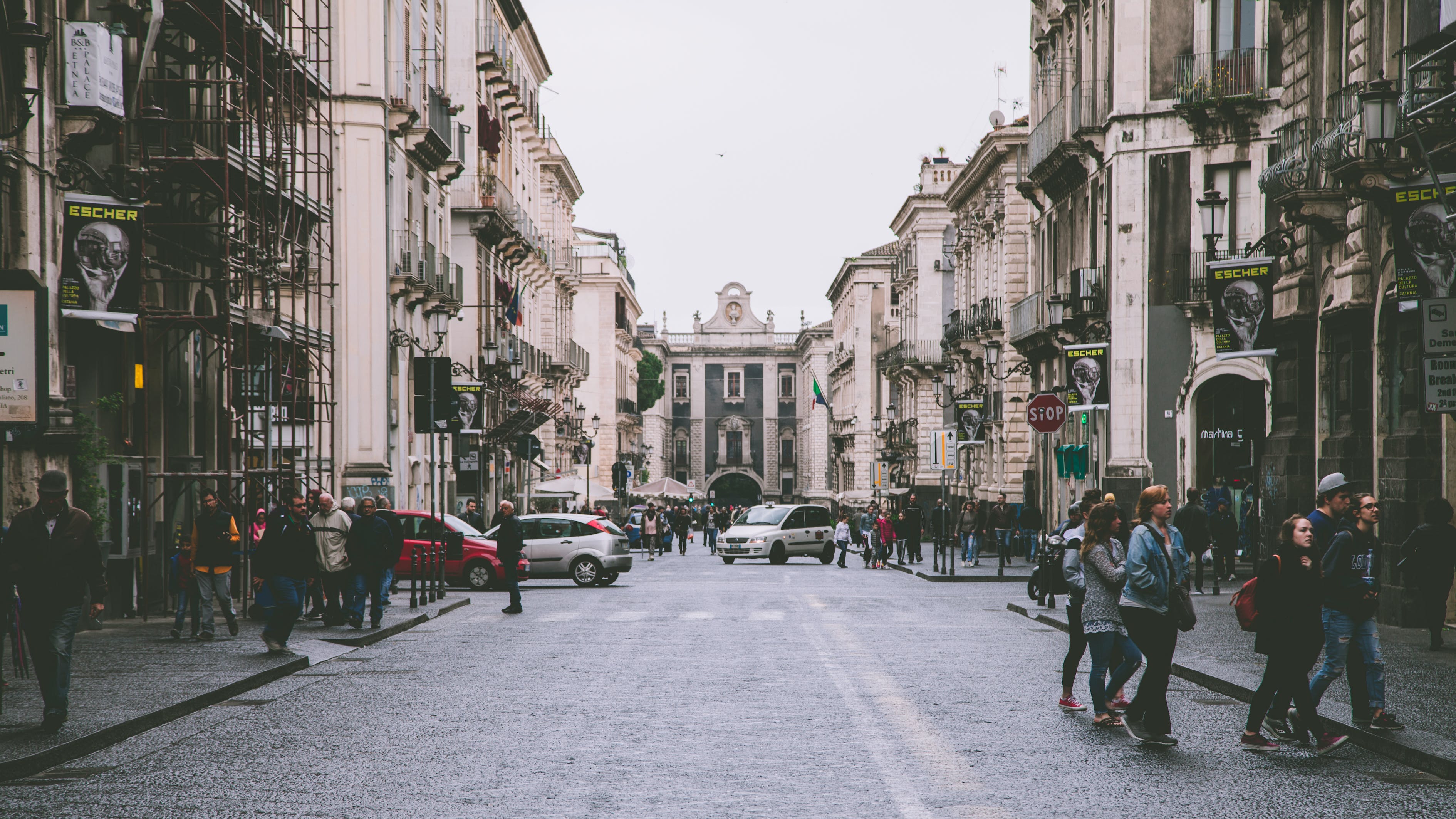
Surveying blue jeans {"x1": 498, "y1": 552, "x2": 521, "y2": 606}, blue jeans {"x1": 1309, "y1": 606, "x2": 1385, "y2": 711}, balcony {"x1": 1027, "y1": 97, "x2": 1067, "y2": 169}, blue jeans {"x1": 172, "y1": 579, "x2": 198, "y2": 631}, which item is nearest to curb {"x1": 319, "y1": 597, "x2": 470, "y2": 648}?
blue jeans {"x1": 498, "y1": 552, "x2": 521, "y2": 606}

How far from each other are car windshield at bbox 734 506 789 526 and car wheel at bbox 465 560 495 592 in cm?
1659

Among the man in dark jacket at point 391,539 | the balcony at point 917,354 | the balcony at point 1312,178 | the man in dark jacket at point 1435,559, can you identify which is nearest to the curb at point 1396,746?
the man in dark jacket at point 1435,559

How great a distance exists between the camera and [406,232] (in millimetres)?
37906

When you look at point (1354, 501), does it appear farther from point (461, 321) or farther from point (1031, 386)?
point (461, 321)

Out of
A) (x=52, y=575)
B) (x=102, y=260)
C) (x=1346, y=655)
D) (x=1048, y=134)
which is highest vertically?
(x=1048, y=134)

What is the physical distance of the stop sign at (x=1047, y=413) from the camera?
2652 centimetres

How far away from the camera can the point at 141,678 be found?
45.0 feet

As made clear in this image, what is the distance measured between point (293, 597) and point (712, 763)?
25.9ft

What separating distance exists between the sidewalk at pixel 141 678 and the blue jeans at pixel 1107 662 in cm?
679

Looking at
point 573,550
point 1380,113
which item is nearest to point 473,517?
point 573,550

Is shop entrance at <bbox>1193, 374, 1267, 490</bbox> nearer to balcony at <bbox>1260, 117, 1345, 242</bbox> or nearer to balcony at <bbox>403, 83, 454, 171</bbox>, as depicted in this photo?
balcony at <bbox>1260, 117, 1345, 242</bbox>

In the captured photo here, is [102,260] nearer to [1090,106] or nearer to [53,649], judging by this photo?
[53,649]

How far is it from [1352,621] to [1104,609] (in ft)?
5.45

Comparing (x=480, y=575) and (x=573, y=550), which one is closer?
(x=480, y=575)
